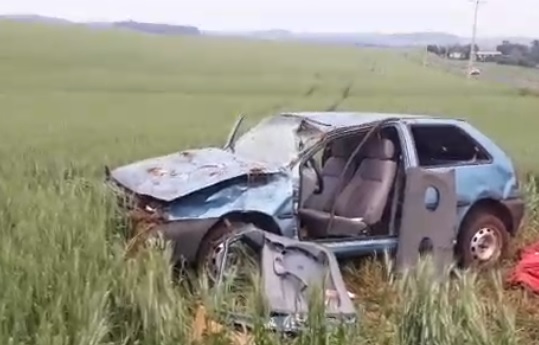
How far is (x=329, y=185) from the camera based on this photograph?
8.03 metres

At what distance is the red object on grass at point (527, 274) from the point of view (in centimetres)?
757

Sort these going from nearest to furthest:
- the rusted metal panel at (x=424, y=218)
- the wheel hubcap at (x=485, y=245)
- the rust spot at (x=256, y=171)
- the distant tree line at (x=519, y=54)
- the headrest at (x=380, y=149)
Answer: the rust spot at (x=256, y=171) < the rusted metal panel at (x=424, y=218) < the headrest at (x=380, y=149) < the wheel hubcap at (x=485, y=245) < the distant tree line at (x=519, y=54)

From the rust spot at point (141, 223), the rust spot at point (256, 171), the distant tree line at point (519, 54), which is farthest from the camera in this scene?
the distant tree line at point (519, 54)

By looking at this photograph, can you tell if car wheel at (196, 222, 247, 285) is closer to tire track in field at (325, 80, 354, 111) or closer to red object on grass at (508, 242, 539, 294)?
red object on grass at (508, 242, 539, 294)

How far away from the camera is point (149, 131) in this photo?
17.0 m

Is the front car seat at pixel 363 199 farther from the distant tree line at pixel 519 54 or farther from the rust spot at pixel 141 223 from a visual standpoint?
the distant tree line at pixel 519 54

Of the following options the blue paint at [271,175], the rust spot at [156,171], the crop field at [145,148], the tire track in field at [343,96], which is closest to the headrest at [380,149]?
the blue paint at [271,175]

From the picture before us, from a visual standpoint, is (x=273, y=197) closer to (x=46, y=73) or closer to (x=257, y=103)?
(x=257, y=103)

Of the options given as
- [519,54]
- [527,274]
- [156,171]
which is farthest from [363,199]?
[519,54]

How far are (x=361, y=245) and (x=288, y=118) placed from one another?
1498 millimetres

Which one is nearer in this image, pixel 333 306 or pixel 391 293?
pixel 333 306

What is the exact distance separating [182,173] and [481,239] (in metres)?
2.61

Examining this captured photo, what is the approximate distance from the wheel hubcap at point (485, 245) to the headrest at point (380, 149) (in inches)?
42.9

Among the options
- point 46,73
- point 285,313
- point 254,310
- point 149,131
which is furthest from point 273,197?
point 46,73
